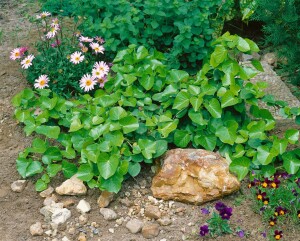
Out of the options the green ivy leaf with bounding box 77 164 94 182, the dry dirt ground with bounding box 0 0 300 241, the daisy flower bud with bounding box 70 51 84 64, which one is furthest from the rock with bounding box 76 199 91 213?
the daisy flower bud with bounding box 70 51 84 64

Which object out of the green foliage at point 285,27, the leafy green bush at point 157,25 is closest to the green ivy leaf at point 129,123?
the leafy green bush at point 157,25

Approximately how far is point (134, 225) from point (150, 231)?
0.37 ft

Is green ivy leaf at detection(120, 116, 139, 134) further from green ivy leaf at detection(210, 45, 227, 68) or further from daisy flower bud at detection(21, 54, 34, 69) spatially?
daisy flower bud at detection(21, 54, 34, 69)

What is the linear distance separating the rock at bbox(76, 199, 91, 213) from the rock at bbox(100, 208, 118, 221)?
0.29 feet

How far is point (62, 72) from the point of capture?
4750 millimetres

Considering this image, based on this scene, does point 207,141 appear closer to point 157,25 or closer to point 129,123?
point 129,123

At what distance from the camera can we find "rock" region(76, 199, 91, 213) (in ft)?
12.5

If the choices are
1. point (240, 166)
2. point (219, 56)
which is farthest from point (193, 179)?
point (219, 56)

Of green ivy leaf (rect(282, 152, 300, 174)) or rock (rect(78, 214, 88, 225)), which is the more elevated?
green ivy leaf (rect(282, 152, 300, 174))

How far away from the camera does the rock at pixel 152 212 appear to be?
3775 millimetres

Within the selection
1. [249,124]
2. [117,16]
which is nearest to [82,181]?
[249,124]

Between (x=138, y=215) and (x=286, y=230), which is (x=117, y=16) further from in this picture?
(x=286, y=230)

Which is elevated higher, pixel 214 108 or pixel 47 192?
pixel 214 108

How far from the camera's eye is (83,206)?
3834 millimetres
